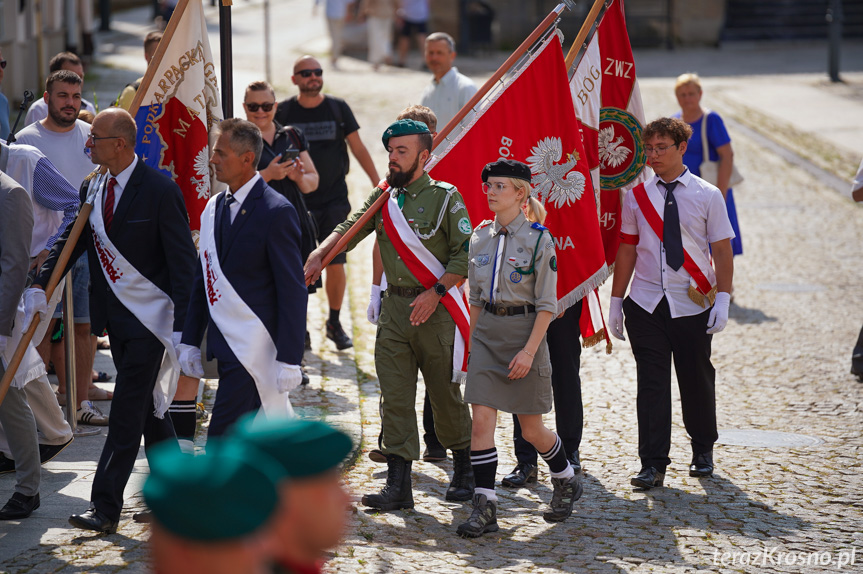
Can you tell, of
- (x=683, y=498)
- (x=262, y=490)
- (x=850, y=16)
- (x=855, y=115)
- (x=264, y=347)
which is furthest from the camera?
(x=850, y=16)

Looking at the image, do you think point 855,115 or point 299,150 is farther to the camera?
point 855,115

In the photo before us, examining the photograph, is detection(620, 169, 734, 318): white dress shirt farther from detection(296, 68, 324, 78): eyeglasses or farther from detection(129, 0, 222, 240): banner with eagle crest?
detection(296, 68, 324, 78): eyeglasses

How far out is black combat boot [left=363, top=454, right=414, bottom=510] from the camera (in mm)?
5961

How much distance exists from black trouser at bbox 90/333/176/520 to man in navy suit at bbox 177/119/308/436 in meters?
0.34

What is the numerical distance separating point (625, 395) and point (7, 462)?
437cm

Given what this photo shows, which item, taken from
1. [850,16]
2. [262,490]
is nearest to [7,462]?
[262,490]

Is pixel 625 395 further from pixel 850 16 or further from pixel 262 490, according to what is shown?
pixel 850 16

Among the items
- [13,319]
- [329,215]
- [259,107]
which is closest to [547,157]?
[259,107]

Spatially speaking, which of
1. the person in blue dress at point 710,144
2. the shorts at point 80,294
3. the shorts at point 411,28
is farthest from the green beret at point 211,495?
the shorts at point 411,28

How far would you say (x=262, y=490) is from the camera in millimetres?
1835

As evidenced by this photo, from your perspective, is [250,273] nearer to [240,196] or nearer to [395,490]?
A: [240,196]

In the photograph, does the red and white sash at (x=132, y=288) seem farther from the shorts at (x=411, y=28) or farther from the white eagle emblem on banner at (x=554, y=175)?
the shorts at (x=411, y=28)

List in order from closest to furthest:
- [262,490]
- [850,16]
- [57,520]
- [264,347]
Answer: [262,490] → [264,347] → [57,520] → [850,16]

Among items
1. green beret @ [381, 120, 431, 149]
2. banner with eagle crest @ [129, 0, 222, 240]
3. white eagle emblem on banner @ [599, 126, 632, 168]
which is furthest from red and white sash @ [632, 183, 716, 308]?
banner with eagle crest @ [129, 0, 222, 240]
